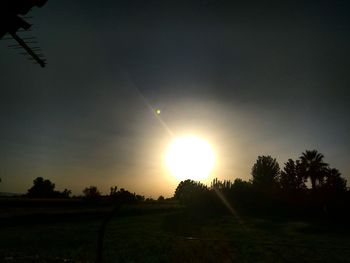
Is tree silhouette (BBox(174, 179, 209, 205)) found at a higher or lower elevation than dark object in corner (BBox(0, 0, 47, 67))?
higher

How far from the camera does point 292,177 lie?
78312mm

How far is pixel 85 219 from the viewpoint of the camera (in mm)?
33812

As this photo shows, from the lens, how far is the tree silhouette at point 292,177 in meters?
72.1

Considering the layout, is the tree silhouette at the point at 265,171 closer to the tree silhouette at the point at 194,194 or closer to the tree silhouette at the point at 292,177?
the tree silhouette at the point at 292,177

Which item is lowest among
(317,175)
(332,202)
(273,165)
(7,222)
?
(7,222)

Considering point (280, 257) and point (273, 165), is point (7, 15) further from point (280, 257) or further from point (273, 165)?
point (273, 165)

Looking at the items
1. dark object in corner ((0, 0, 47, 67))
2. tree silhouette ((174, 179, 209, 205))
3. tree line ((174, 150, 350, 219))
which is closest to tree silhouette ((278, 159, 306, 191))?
tree line ((174, 150, 350, 219))

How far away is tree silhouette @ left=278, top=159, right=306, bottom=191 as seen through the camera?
72.1m

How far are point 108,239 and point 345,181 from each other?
74.0 meters

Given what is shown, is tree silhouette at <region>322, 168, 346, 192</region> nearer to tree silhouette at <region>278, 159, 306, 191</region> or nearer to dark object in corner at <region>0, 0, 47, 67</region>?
tree silhouette at <region>278, 159, 306, 191</region>

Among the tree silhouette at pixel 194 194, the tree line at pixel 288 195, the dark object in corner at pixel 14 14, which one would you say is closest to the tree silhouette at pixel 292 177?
the tree line at pixel 288 195

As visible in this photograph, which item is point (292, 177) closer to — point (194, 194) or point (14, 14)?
point (194, 194)

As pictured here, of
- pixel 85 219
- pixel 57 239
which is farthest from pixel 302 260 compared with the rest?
pixel 85 219

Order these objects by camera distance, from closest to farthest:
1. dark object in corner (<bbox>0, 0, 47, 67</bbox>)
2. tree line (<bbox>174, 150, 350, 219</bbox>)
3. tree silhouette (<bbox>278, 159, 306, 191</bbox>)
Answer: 1. dark object in corner (<bbox>0, 0, 47, 67</bbox>)
2. tree line (<bbox>174, 150, 350, 219</bbox>)
3. tree silhouette (<bbox>278, 159, 306, 191</bbox>)
